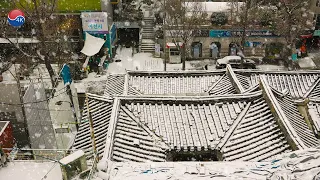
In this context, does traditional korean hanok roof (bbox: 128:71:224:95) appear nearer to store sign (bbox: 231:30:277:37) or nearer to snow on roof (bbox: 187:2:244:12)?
store sign (bbox: 231:30:277:37)

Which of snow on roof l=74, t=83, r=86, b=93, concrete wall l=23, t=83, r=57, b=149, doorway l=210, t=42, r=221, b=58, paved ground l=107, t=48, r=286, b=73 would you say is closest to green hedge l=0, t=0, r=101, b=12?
paved ground l=107, t=48, r=286, b=73

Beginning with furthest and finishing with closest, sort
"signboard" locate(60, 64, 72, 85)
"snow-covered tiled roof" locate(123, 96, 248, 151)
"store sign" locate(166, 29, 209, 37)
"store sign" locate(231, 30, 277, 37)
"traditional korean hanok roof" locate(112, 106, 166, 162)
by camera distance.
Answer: "store sign" locate(231, 30, 277, 37)
"store sign" locate(166, 29, 209, 37)
"signboard" locate(60, 64, 72, 85)
"snow-covered tiled roof" locate(123, 96, 248, 151)
"traditional korean hanok roof" locate(112, 106, 166, 162)

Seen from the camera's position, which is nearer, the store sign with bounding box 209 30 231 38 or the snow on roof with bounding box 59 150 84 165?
the snow on roof with bounding box 59 150 84 165

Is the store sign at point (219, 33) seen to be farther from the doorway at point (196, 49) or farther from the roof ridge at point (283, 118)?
the roof ridge at point (283, 118)

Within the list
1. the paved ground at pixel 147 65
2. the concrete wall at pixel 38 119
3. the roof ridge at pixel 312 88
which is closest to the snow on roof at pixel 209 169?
the concrete wall at pixel 38 119

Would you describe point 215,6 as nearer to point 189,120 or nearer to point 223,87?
point 223,87

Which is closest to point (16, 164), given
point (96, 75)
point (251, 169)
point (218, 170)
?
point (218, 170)

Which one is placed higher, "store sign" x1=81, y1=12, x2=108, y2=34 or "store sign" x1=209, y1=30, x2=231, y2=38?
"store sign" x1=81, y1=12, x2=108, y2=34
